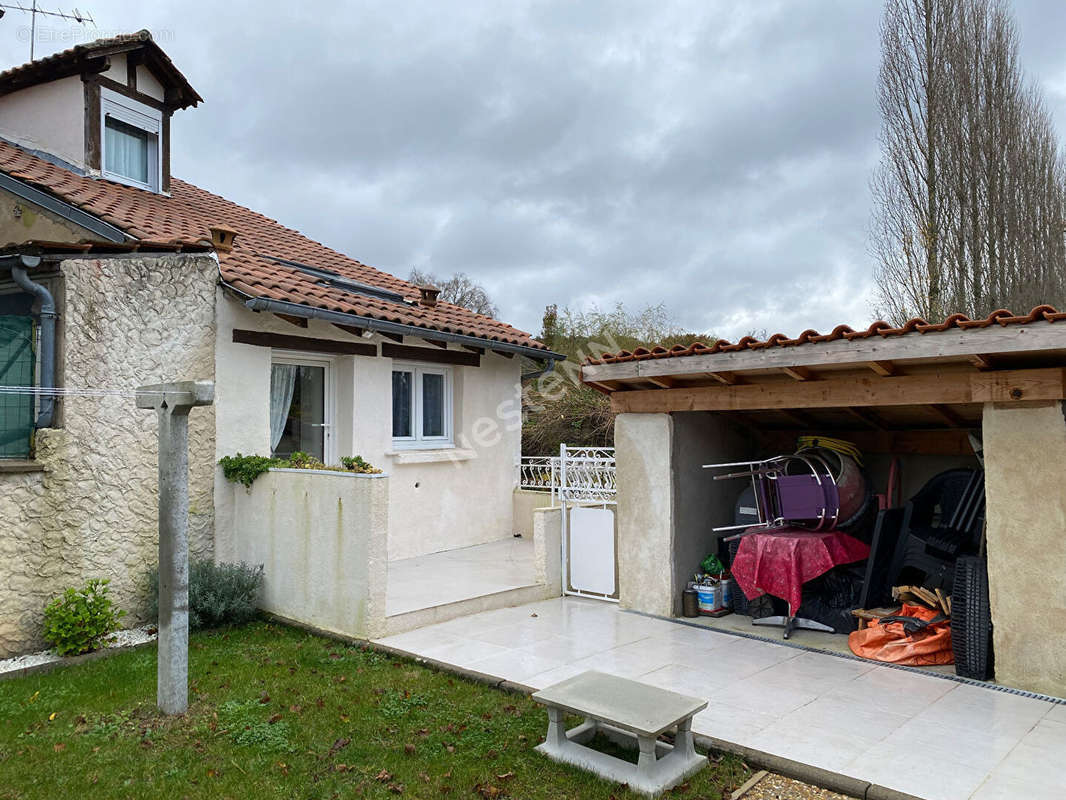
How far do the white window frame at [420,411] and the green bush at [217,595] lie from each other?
10.7 feet

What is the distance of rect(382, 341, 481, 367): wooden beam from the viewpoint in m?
10.1

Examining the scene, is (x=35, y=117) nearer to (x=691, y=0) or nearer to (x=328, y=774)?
(x=691, y=0)

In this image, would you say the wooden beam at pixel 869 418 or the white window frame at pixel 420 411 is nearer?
the wooden beam at pixel 869 418

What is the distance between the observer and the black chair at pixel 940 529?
22.9 ft

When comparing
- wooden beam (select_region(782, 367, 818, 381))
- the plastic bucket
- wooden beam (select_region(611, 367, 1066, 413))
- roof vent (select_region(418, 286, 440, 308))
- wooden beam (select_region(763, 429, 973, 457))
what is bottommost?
the plastic bucket

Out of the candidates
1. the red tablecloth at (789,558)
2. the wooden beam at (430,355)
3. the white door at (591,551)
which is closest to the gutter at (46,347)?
the wooden beam at (430,355)

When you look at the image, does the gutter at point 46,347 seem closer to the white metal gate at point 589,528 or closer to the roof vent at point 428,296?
the white metal gate at point 589,528

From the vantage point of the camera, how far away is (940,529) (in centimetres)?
725

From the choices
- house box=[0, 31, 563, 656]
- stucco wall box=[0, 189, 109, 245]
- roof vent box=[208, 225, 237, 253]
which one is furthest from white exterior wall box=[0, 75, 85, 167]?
roof vent box=[208, 225, 237, 253]

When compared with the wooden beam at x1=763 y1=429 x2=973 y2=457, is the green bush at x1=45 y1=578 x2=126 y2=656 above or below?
below

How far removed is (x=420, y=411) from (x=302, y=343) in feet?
7.98

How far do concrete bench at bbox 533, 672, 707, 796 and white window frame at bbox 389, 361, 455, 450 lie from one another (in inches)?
250

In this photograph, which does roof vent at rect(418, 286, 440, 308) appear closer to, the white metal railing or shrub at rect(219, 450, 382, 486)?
the white metal railing

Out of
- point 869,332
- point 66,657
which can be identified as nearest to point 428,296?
point 66,657
